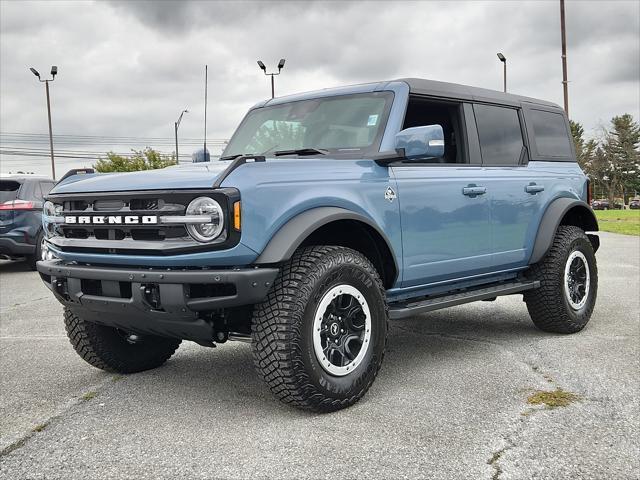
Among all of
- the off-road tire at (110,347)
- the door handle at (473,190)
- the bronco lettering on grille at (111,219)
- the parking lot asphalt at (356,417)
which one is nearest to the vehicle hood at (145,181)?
the bronco lettering on grille at (111,219)

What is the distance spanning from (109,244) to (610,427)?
2799mm

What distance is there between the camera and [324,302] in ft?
12.7

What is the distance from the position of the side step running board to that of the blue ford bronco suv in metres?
0.02

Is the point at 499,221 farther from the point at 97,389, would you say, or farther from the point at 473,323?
the point at 97,389

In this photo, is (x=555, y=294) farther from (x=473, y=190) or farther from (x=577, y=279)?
(x=473, y=190)

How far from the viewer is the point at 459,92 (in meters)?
5.39

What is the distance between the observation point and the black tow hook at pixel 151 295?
11.9 feet

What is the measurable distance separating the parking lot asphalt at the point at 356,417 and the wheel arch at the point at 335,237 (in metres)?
0.80

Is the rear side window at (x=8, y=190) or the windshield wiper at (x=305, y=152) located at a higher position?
the windshield wiper at (x=305, y=152)

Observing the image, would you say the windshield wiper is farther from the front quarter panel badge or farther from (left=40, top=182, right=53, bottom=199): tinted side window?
(left=40, top=182, right=53, bottom=199): tinted side window

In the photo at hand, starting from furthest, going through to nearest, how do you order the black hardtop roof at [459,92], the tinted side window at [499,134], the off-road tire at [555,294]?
the off-road tire at [555,294]
the tinted side window at [499,134]
the black hardtop roof at [459,92]

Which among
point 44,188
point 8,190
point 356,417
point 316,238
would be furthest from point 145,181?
point 44,188

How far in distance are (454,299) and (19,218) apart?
909 cm

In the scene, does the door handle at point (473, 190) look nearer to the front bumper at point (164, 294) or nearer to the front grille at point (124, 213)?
the front bumper at point (164, 294)
